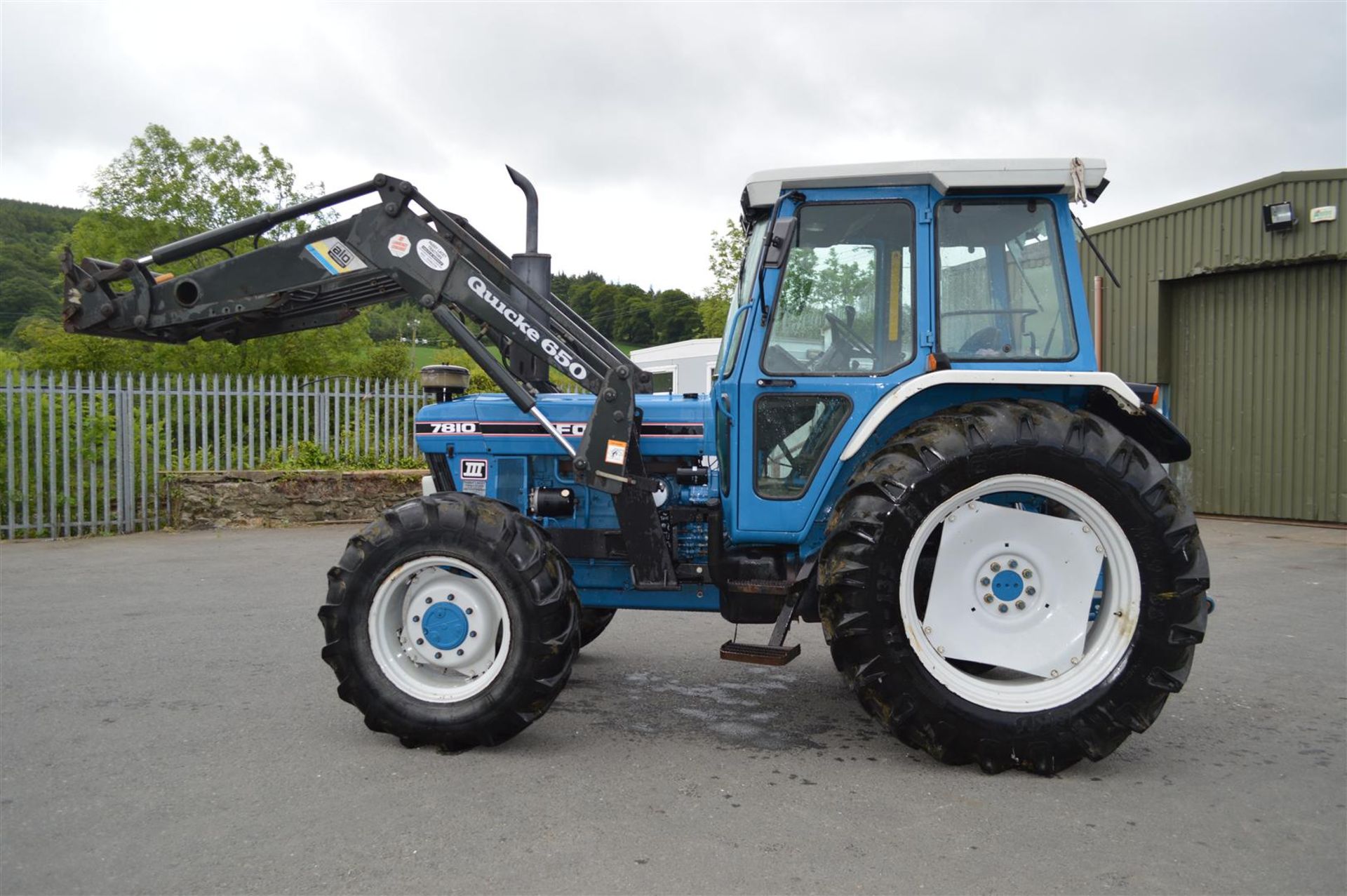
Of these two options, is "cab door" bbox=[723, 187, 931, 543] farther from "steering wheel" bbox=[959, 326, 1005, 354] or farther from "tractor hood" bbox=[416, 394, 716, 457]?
"tractor hood" bbox=[416, 394, 716, 457]

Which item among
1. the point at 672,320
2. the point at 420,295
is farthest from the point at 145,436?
the point at 672,320

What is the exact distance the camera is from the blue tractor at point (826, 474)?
3791 mm

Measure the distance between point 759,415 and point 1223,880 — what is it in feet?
7.82

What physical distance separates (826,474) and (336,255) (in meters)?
2.49

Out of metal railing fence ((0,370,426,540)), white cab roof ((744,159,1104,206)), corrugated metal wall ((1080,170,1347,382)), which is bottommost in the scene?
metal railing fence ((0,370,426,540))

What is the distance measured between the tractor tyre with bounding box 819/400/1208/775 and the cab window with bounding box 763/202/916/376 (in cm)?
51

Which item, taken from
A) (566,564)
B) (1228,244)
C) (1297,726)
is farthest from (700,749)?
(1228,244)

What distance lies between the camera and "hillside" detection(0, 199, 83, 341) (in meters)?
33.3

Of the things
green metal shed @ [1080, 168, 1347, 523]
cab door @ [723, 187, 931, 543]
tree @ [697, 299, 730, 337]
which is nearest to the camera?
cab door @ [723, 187, 931, 543]

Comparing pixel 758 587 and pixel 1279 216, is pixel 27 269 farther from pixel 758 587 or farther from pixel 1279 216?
pixel 758 587

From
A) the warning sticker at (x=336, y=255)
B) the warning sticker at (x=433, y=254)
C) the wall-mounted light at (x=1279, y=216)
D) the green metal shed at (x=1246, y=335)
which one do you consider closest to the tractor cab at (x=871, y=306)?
the warning sticker at (x=433, y=254)

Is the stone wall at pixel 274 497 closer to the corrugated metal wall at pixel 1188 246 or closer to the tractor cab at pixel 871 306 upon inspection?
the tractor cab at pixel 871 306

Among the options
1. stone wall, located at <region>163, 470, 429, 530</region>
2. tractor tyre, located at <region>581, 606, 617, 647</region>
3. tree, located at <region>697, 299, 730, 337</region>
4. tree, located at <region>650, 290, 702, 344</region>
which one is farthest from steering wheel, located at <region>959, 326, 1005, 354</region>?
tree, located at <region>650, 290, 702, 344</region>

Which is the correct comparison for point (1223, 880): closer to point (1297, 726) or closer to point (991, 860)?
point (991, 860)
